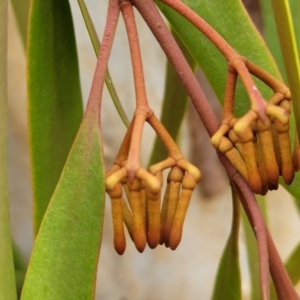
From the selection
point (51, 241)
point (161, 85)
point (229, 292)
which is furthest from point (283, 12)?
point (161, 85)

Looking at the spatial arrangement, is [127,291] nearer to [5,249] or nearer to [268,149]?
[5,249]

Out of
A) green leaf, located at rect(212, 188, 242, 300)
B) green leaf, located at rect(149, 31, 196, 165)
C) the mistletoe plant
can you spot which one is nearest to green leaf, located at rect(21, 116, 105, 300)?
the mistletoe plant

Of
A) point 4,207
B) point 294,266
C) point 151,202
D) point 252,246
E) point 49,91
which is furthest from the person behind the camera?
point 252,246

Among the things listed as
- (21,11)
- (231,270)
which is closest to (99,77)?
(231,270)

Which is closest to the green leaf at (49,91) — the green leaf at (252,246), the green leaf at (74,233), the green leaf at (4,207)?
the green leaf at (4,207)

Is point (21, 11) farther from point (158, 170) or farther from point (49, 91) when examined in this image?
point (158, 170)
